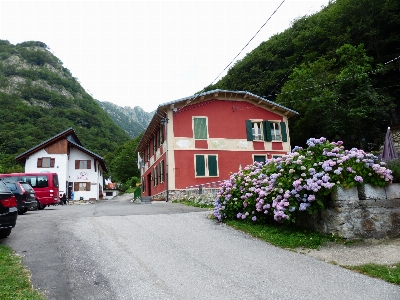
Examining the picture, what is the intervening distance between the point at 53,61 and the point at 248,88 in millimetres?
96271

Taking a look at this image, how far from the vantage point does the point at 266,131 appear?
22922 mm

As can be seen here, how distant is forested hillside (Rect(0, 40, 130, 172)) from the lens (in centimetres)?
6281

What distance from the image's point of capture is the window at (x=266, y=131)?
73.7 feet

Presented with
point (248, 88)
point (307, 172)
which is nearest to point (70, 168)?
point (248, 88)

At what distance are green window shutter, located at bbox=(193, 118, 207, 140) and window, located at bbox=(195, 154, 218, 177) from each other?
4.17 feet

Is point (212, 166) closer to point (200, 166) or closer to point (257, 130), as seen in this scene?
point (200, 166)

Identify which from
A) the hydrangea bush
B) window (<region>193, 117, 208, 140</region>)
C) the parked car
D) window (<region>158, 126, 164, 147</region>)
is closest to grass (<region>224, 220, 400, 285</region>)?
the hydrangea bush

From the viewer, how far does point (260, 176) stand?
336 inches

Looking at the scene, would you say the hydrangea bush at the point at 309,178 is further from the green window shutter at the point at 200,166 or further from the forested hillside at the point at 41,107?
the forested hillside at the point at 41,107

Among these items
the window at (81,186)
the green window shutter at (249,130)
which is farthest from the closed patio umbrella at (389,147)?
the window at (81,186)

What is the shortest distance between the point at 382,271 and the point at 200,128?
16.9 m

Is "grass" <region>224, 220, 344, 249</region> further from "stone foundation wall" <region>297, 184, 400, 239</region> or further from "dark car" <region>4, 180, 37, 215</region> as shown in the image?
"dark car" <region>4, 180, 37, 215</region>

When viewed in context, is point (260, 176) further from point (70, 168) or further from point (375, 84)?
point (70, 168)

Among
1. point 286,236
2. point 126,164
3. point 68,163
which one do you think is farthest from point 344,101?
point 126,164
